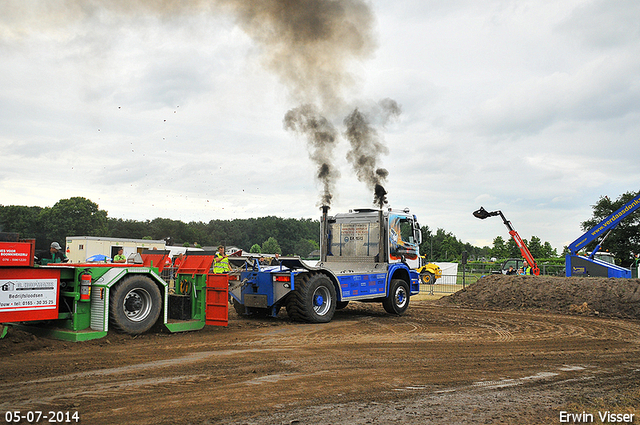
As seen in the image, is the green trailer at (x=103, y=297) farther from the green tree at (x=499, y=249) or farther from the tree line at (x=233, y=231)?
the green tree at (x=499, y=249)

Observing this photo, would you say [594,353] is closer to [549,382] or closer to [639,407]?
[549,382]

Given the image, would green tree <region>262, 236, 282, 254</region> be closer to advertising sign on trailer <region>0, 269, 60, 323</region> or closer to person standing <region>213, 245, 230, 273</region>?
person standing <region>213, 245, 230, 273</region>

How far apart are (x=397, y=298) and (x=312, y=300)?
3.88 m

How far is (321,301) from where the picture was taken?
12.9m

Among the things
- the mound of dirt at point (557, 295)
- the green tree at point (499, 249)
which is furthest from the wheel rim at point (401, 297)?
the green tree at point (499, 249)

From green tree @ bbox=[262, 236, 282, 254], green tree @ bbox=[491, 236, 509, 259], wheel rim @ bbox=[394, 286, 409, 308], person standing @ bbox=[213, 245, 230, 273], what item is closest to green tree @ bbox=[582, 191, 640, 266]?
green tree @ bbox=[491, 236, 509, 259]

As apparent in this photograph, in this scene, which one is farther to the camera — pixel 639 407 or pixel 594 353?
pixel 594 353

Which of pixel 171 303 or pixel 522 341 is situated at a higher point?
pixel 171 303

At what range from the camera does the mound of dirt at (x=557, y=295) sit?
53.4 ft

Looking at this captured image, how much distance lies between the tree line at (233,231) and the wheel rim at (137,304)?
227 inches

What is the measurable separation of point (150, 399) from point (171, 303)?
5.41m

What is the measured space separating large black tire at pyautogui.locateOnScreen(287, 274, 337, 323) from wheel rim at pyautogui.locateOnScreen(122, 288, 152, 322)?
12.6 feet

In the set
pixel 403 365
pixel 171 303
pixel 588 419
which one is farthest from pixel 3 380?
pixel 588 419

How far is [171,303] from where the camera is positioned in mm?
10578
